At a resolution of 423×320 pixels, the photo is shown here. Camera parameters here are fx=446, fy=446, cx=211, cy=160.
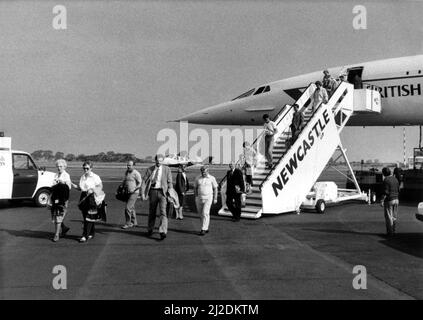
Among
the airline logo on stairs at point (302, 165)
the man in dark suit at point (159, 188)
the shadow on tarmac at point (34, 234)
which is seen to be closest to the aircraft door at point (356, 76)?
the airline logo on stairs at point (302, 165)

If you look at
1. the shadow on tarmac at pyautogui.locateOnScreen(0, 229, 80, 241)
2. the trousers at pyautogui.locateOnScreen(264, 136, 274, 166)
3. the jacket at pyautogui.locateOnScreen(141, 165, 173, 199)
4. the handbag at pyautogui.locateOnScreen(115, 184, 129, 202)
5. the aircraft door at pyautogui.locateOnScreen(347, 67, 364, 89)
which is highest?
the aircraft door at pyautogui.locateOnScreen(347, 67, 364, 89)

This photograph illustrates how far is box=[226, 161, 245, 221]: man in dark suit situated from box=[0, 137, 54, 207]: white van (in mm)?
7387

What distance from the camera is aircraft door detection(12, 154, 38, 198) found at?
15.5 meters

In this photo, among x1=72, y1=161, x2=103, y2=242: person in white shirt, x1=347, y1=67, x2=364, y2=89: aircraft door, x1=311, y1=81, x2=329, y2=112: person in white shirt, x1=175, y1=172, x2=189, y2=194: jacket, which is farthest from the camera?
x1=347, y1=67, x2=364, y2=89: aircraft door

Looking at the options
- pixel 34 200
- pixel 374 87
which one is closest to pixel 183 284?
pixel 34 200

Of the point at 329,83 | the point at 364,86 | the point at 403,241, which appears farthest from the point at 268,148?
the point at 364,86

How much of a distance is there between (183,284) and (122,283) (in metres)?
0.87

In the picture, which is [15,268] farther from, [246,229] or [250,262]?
[246,229]

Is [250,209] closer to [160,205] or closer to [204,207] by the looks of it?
[204,207]

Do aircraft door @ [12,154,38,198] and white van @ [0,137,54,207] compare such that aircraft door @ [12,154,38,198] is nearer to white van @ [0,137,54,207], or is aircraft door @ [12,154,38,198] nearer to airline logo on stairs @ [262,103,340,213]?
white van @ [0,137,54,207]

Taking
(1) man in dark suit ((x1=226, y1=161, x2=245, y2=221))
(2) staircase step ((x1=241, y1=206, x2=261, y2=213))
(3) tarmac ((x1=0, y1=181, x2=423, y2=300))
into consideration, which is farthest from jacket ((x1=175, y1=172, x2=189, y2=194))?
(2) staircase step ((x1=241, y1=206, x2=261, y2=213))

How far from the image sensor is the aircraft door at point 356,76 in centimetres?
2006

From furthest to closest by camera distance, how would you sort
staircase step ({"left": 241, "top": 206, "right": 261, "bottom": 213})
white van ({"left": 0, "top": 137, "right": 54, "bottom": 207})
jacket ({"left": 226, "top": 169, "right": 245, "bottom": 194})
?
white van ({"left": 0, "top": 137, "right": 54, "bottom": 207}) → staircase step ({"left": 241, "top": 206, "right": 261, "bottom": 213}) → jacket ({"left": 226, "top": 169, "right": 245, "bottom": 194})
